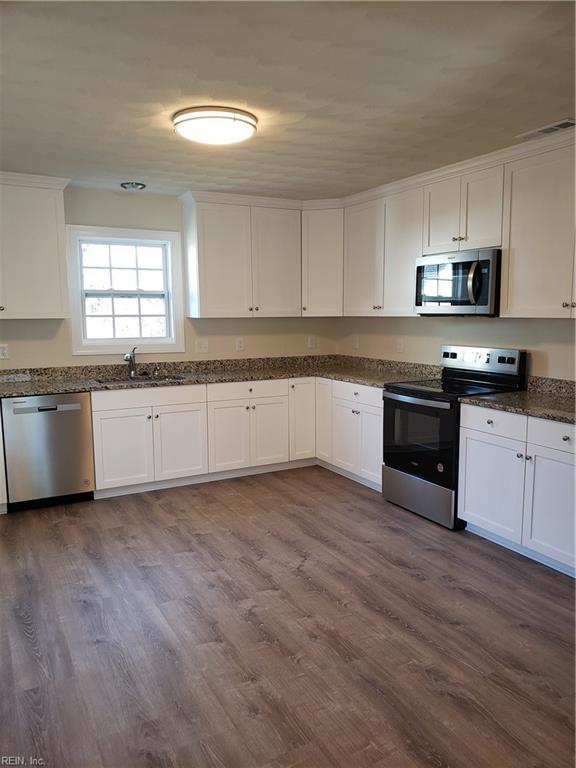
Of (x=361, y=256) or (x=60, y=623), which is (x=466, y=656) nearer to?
(x=60, y=623)

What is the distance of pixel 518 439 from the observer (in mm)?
3119

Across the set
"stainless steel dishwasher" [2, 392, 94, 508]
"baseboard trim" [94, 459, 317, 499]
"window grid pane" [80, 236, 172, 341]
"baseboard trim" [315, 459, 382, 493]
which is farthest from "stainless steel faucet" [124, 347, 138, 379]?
"baseboard trim" [315, 459, 382, 493]

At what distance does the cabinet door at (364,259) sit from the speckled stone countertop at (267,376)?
0.58 metres

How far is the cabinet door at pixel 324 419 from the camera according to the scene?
488 cm

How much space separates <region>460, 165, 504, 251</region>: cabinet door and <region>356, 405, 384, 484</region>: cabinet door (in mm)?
1376

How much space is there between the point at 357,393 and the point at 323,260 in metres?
1.38

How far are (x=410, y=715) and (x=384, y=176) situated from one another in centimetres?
352

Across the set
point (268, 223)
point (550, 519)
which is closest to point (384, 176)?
point (268, 223)

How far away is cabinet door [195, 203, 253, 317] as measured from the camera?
15.5 ft

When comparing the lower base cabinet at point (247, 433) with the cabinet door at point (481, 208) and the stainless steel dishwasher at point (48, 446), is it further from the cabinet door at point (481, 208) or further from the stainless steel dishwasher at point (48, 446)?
the cabinet door at point (481, 208)

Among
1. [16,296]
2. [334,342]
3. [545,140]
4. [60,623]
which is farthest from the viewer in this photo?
[334,342]

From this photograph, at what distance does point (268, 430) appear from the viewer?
4852 mm

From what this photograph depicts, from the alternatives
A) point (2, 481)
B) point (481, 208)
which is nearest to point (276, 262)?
point (481, 208)

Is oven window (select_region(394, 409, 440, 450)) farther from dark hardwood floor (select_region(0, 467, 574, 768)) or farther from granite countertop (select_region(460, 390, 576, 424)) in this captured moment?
dark hardwood floor (select_region(0, 467, 574, 768))
